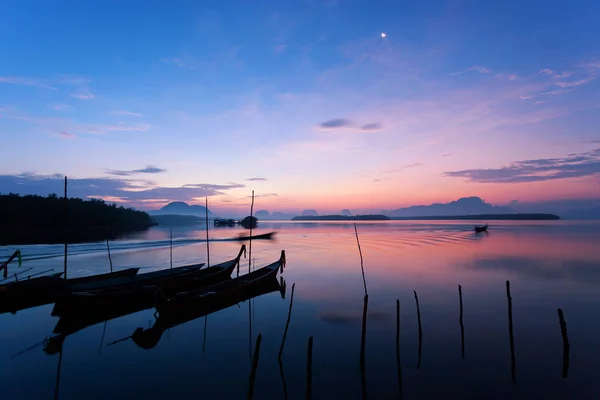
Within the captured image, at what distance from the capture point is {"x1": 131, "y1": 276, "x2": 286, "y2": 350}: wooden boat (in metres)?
12.7

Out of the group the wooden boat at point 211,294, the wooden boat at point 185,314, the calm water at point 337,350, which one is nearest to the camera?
the calm water at point 337,350

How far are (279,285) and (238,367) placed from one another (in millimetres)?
11873

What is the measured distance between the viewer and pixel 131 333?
13.4 m

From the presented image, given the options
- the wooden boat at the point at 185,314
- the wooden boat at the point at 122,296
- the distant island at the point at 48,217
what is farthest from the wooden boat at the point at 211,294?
the distant island at the point at 48,217

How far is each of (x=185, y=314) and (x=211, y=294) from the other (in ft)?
4.44

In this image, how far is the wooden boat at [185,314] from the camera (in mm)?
12745

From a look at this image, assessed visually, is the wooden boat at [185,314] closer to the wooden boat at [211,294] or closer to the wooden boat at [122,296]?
the wooden boat at [211,294]

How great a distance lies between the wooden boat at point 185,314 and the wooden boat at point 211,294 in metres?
0.10

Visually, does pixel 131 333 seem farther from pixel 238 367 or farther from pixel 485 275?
pixel 485 275

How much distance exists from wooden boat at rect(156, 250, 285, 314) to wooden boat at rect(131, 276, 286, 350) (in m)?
0.10

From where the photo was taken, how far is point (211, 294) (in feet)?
50.6

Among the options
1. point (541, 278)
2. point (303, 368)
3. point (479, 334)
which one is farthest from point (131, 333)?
point (541, 278)

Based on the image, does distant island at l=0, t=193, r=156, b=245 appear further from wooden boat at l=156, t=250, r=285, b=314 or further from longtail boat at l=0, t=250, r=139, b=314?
wooden boat at l=156, t=250, r=285, b=314

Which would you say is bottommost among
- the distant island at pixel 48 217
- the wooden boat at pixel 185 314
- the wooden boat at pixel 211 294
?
the wooden boat at pixel 185 314
